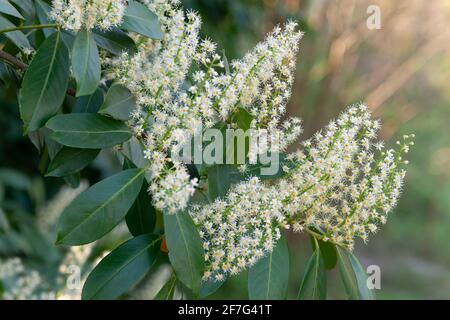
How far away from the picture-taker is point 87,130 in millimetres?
808

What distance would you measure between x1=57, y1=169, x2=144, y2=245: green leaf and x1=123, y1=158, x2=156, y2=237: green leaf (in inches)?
3.0

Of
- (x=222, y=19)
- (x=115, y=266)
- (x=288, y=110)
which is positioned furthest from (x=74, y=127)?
(x=288, y=110)

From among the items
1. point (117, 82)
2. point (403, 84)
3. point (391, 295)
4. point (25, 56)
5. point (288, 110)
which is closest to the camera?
point (117, 82)

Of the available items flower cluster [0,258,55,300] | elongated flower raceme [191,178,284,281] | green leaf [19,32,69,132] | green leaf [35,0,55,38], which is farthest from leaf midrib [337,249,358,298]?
flower cluster [0,258,55,300]

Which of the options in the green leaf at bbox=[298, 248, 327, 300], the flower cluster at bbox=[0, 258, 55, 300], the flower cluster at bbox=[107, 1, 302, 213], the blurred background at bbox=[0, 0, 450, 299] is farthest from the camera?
the blurred background at bbox=[0, 0, 450, 299]

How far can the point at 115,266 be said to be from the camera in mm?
821

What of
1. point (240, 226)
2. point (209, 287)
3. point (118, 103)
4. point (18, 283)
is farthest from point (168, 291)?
point (18, 283)

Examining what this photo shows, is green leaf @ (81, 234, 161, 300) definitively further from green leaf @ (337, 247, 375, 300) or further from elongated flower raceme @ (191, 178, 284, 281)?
green leaf @ (337, 247, 375, 300)

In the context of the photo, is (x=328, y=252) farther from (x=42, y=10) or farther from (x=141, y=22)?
(x=42, y=10)

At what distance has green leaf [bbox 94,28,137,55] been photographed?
88 cm

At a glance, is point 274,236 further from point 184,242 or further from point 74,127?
point 74,127

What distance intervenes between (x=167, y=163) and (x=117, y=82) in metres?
0.17

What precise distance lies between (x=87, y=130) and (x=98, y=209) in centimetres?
11

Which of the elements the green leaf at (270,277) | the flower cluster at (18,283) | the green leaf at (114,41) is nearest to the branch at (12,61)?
the green leaf at (114,41)
